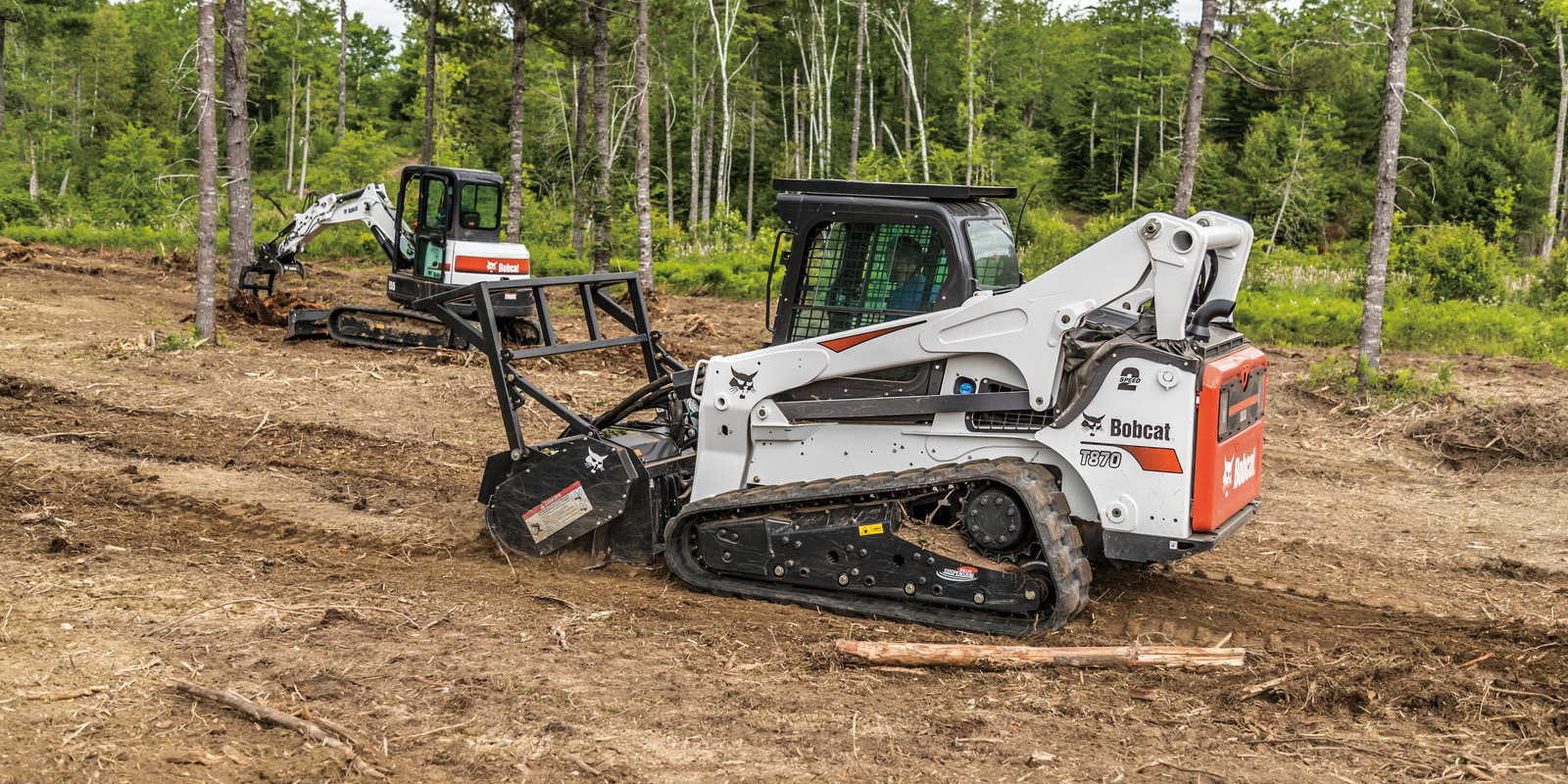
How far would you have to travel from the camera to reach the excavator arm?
1731 cm

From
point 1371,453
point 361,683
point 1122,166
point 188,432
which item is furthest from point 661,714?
point 1122,166

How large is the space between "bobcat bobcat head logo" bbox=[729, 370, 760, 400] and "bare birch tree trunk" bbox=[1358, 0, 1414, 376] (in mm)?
8500

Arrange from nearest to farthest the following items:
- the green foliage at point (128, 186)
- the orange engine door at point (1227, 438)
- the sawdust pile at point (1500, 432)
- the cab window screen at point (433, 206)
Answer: the orange engine door at point (1227, 438) < the sawdust pile at point (1500, 432) < the cab window screen at point (433, 206) < the green foliage at point (128, 186)

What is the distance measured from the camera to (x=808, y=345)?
614 centimetres

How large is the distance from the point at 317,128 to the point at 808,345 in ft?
158

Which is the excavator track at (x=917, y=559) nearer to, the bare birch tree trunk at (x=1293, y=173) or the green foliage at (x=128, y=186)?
the bare birch tree trunk at (x=1293, y=173)

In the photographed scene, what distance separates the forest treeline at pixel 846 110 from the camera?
104 feet

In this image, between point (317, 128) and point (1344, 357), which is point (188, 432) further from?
point (317, 128)

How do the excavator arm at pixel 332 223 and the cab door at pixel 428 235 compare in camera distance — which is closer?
the cab door at pixel 428 235

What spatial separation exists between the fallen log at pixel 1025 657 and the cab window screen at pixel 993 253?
6.36 feet

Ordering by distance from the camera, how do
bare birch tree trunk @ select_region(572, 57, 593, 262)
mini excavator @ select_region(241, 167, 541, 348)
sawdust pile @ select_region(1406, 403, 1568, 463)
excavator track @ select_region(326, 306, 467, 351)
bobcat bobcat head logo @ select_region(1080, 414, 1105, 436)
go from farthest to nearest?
bare birch tree trunk @ select_region(572, 57, 593, 262) < mini excavator @ select_region(241, 167, 541, 348) < excavator track @ select_region(326, 306, 467, 351) < sawdust pile @ select_region(1406, 403, 1568, 463) < bobcat bobcat head logo @ select_region(1080, 414, 1105, 436)

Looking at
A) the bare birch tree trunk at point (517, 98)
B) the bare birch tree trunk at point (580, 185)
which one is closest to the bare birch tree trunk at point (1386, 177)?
the bare birch tree trunk at point (580, 185)

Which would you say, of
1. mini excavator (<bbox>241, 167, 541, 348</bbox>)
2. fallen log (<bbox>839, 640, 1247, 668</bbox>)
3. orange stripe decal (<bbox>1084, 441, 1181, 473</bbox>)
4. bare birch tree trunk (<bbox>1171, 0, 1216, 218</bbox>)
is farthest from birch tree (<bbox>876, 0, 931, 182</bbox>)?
fallen log (<bbox>839, 640, 1247, 668</bbox>)

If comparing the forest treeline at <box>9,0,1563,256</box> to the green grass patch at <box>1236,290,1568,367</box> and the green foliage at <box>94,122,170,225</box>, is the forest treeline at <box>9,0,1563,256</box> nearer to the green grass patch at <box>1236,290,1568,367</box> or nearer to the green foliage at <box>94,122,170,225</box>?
the green foliage at <box>94,122,170,225</box>
